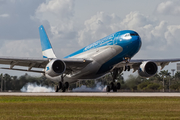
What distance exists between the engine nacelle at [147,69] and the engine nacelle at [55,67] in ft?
32.6

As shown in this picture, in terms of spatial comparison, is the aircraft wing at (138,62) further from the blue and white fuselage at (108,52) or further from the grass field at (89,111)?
the grass field at (89,111)

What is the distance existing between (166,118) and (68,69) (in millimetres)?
30341

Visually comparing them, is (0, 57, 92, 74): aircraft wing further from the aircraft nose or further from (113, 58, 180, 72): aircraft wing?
the aircraft nose

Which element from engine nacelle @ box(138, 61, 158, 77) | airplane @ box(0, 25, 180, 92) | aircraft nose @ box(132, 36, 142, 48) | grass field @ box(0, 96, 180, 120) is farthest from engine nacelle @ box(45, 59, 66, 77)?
grass field @ box(0, 96, 180, 120)

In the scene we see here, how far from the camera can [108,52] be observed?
123ft

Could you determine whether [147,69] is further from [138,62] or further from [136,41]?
[136,41]

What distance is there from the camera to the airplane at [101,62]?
36.2 m

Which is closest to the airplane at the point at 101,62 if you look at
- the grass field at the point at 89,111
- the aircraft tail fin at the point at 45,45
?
the aircraft tail fin at the point at 45,45

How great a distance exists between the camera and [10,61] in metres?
40.9

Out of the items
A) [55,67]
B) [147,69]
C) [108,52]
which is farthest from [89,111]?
[147,69]

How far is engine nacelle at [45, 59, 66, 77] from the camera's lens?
36688mm

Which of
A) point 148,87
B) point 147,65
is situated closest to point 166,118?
point 147,65

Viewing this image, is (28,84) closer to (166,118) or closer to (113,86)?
(113,86)

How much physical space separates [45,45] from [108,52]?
19207mm
